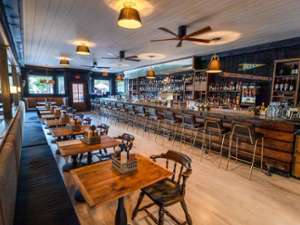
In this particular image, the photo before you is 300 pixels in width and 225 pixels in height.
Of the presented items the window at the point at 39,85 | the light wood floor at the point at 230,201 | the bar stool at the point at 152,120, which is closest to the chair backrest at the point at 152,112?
the bar stool at the point at 152,120

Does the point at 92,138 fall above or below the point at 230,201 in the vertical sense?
above

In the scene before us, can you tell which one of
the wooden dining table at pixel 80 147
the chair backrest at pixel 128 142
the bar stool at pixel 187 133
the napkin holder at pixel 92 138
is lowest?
the bar stool at pixel 187 133

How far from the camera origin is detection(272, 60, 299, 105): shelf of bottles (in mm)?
4617

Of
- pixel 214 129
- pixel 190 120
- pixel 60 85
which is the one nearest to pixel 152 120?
pixel 190 120

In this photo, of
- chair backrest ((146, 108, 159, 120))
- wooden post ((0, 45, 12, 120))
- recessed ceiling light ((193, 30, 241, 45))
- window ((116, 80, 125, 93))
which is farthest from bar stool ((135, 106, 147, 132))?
window ((116, 80, 125, 93))

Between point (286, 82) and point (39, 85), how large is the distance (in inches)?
491

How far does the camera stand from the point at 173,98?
8.36m

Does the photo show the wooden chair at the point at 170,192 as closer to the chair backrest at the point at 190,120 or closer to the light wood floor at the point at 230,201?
the light wood floor at the point at 230,201

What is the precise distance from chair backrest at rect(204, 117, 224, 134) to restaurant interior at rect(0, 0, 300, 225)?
2 centimetres

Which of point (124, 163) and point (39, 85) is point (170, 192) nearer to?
point (124, 163)

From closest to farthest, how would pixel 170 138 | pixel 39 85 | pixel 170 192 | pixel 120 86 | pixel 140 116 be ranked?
pixel 170 192
pixel 170 138
pixel 140 116
pixel 39 85
pixel 120 86

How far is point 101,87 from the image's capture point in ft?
45.2

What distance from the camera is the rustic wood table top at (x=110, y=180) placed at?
1.39 m

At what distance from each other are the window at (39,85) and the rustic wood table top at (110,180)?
35.2ft
